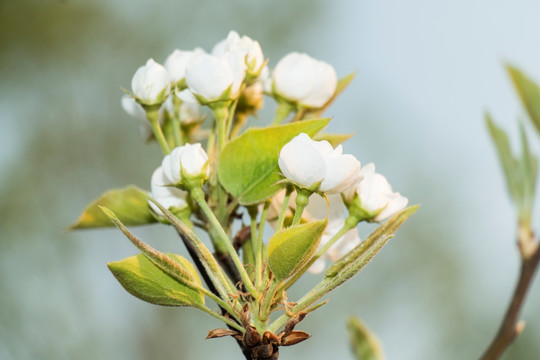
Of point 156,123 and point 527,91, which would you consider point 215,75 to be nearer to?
point 156,123

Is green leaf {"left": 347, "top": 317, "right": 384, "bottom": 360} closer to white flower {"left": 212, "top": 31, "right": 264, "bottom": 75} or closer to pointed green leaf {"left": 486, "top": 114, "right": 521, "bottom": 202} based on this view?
pointed green leaf {"left": 486, "top": 114, "right": 521, "bottom": 202}

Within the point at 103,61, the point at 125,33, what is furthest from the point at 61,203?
the point at 125,33

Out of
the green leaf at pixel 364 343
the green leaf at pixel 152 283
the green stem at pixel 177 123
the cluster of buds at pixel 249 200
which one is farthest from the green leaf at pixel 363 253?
the green leaf at pixel 364 343

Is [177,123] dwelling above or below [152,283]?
above

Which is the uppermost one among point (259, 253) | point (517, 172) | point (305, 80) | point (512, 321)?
point (305, 80)

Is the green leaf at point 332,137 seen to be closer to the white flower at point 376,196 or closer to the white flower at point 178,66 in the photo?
the white flower at point 376,196

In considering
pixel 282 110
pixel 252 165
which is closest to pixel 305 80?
pixel 282 110

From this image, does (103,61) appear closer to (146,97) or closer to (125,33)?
(125,33)
